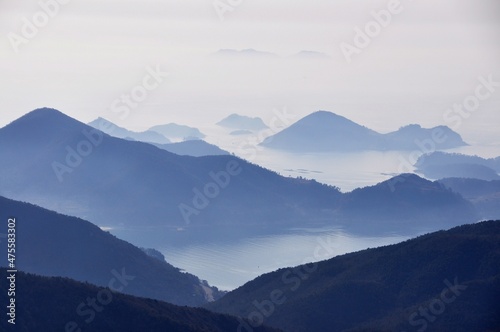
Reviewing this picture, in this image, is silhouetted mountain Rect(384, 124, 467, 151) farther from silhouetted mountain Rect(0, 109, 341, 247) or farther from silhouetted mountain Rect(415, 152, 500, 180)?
silhouetted mountain Rect(0, 109, 341, 247)

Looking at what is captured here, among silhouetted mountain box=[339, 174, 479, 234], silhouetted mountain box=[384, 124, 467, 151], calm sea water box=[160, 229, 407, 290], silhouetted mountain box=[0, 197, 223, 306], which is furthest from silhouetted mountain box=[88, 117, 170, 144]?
silhouetted mountain box=[0, 197, 223, 306]

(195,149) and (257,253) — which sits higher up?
(195,149)

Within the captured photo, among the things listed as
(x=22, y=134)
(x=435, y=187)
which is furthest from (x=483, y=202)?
(x=22, y=134)

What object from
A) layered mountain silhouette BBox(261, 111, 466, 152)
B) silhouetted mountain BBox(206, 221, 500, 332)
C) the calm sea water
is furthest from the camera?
layered mountain silhouette BBox(261, 111, 466, 152)

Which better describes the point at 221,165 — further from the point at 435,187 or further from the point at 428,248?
the point at 428,248

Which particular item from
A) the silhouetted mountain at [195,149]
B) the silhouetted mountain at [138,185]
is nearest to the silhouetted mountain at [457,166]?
the silhouetted mountain at [195,149]

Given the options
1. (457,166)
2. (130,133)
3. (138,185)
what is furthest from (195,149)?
(457,166)

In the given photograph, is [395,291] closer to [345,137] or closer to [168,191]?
[168,191]
